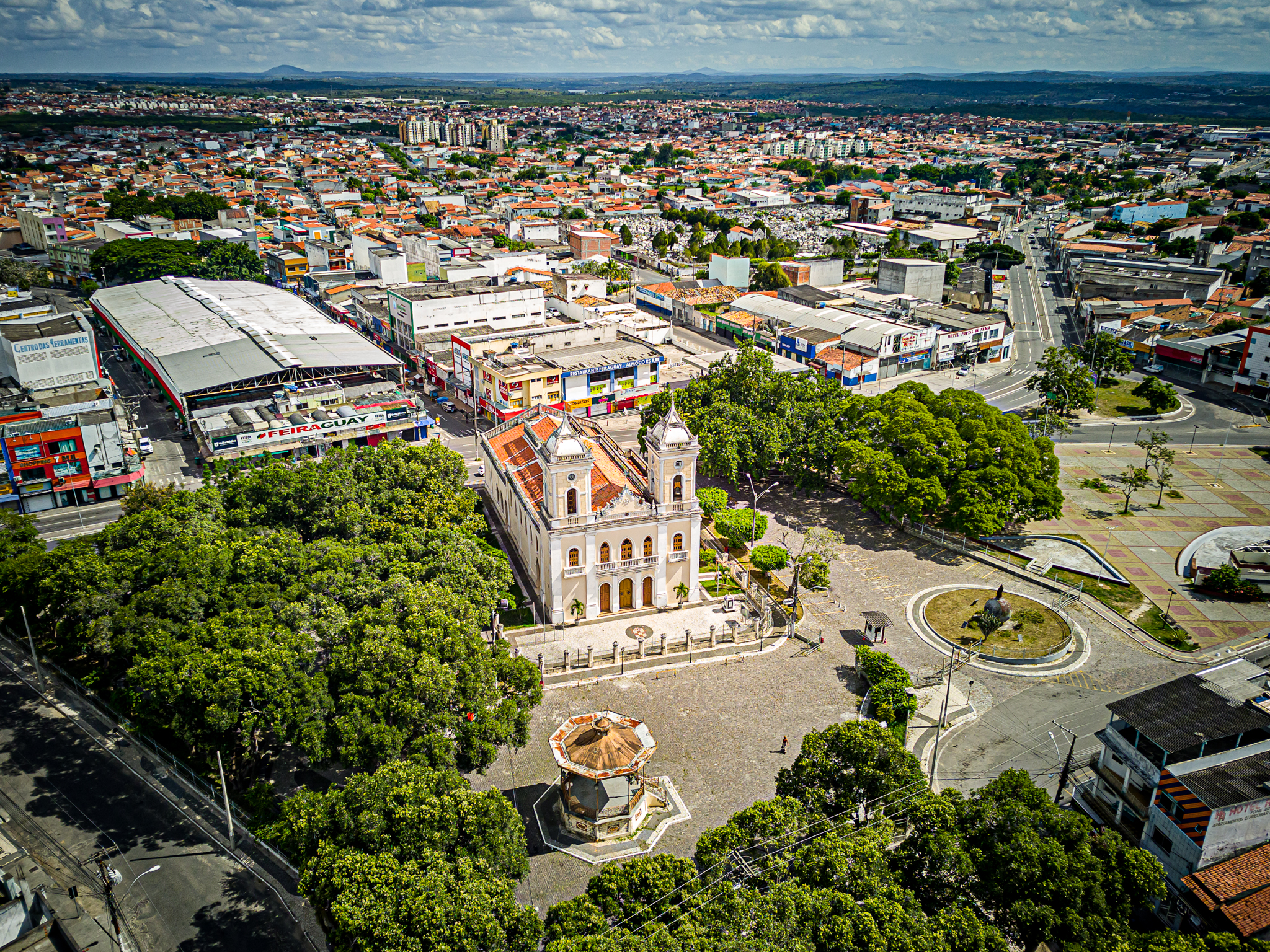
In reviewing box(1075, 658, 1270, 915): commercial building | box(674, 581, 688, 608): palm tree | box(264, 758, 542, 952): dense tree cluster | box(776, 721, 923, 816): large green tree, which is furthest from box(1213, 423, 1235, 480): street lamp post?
box(264, 758, 542, 952): dense tree cluster

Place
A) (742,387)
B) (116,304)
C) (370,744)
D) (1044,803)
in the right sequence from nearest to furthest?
1. (1044,803)
2. (370,744)
3. (742,387)
4. (116,304)

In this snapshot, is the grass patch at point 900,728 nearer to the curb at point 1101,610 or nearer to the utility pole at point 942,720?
the utility pole at point 942,720

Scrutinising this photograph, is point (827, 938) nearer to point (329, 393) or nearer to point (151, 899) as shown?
point (151, 899)

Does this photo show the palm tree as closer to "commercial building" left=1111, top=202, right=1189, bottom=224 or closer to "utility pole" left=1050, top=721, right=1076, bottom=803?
"utility pole" left=1050, top=721, right=1076, bottom=803

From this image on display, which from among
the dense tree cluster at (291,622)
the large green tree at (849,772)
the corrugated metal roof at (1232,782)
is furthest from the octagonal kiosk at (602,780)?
the corrugated metal roof at (1232,782)

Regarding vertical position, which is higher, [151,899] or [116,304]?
[116,304]

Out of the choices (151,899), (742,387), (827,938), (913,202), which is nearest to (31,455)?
(151,899)

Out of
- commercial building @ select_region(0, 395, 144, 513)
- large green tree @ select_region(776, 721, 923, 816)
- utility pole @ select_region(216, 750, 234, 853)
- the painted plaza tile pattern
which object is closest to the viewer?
large green tree @ select_region(776, 721, 923, 816)
